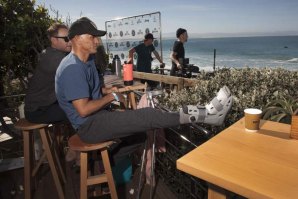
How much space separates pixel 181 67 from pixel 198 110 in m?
4.13

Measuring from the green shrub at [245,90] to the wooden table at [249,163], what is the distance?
3.22 ft

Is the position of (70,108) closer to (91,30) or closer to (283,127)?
(91,30)

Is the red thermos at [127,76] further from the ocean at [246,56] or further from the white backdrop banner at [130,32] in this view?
the ocean at [246,56]

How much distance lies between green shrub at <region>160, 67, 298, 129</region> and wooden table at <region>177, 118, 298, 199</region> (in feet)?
3.22

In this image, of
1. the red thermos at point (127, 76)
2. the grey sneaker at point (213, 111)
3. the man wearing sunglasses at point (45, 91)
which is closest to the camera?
the grey sneaker at point (213, 111)

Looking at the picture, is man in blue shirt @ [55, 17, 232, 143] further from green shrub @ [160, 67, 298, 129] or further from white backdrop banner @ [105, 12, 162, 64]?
white backdrop banner @ [105, 12, 162, 64]

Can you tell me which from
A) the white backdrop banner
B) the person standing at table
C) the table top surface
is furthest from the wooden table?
the white backdrop banner

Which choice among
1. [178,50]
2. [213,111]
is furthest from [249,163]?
[178,50]

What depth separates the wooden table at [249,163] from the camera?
920 mm

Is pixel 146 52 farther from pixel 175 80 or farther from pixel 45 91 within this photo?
pixel 45 91

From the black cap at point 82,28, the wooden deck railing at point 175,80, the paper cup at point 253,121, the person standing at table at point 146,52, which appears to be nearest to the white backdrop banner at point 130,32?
the person standing at table at point 146,52

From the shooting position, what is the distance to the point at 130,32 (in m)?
10.2

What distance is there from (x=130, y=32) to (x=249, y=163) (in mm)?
9633

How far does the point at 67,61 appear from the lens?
6.58 ft
